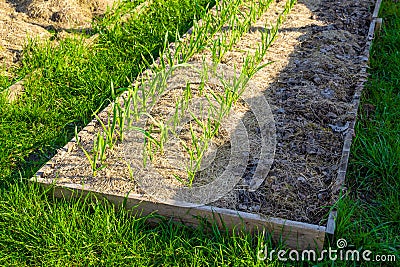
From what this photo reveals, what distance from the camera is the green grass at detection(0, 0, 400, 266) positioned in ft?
8.55

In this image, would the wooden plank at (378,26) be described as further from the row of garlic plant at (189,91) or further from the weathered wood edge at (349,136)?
the row of garlic plant at (189,91)

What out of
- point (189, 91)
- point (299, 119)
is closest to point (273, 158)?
point (299, 119)

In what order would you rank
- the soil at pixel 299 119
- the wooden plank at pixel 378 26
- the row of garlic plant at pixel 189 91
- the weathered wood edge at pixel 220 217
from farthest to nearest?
the wooden plank at pixel 378 26
the row of garlic plant at pixel 189 91
the soil at pixel 299 119
the weathered wood edge at pixel 220 217

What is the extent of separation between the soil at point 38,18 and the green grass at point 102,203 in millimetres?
296

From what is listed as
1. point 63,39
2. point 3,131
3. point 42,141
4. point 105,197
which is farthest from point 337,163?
point 63,39

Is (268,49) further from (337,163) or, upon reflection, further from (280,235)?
(280,235)

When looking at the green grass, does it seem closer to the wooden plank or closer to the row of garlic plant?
the wooden plank

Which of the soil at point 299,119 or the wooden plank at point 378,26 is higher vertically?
the wooden plank at point 378,26

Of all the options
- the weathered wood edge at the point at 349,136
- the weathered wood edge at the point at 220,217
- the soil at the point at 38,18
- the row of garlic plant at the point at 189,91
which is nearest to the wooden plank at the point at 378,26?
the weathered wood edge at the point at 349,136

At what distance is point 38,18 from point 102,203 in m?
2.70

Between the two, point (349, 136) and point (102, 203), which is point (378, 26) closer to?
point (349, 136)

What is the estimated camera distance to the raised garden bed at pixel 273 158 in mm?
2773

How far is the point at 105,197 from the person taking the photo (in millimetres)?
2848

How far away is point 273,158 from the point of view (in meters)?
3.21
